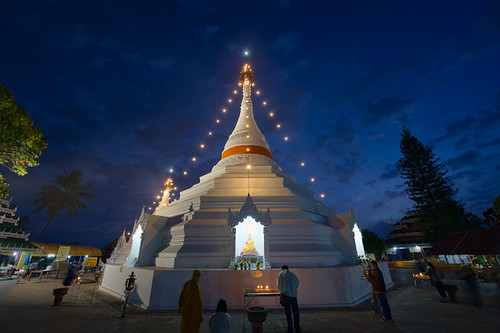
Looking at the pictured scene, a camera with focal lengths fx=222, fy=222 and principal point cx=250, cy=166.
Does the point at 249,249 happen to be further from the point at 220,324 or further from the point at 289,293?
the point at 220,324

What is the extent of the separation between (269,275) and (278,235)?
2.76 m

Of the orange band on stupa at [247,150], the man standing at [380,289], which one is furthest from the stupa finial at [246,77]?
the man standing at [380,289]

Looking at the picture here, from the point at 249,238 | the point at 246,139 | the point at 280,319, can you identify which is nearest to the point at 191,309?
the point at 280,319

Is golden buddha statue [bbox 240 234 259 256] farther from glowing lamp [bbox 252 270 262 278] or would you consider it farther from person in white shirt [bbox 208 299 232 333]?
person in white shirt [bbox 208 299 232 333]

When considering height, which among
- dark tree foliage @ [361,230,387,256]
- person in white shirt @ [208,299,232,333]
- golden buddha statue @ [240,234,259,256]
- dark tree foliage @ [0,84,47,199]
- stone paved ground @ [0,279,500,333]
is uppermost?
dark tree foliage @ [0,84,47,199]

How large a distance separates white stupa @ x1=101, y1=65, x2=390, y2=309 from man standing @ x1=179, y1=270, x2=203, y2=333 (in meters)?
3.27

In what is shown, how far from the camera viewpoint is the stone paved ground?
604cm

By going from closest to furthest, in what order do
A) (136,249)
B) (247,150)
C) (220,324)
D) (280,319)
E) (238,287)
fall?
(220,324) → (280,319) → (238,287) → (136,249) → (247,150)

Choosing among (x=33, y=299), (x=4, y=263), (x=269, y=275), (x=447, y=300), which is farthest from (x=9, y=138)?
(x=4, y=263)

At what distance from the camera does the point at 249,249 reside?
32.1 ft

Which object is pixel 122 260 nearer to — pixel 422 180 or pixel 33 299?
pixel 33 299

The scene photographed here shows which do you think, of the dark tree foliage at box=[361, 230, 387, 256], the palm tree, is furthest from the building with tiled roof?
the dark tree foliage at box=[361, 230, 387, 256]

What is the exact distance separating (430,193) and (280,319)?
30.7 m

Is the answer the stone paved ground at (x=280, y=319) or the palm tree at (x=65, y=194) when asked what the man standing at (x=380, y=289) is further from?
the palm tree at (x=65, y=194)
